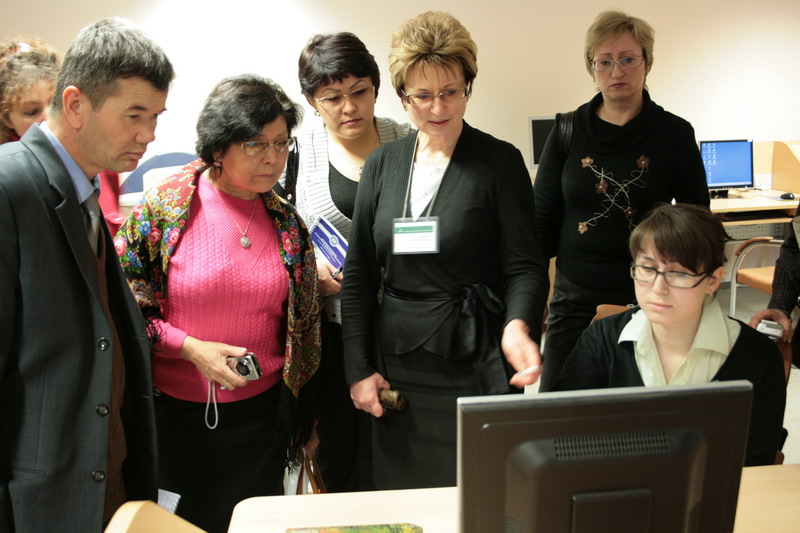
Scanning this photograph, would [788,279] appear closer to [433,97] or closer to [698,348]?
[698,348]

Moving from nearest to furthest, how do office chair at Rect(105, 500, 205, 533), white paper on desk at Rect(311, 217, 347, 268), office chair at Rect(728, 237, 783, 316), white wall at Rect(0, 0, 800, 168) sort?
office chair at Rect(105, 500, 205, 533) < white paper on desk at Rect(311, 217, 347, 268) < office chair at Rect(728, 237, 783, 316) < white wall at Rect(0, 0, 800, 168)

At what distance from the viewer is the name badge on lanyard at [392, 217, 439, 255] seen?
1.51 meters

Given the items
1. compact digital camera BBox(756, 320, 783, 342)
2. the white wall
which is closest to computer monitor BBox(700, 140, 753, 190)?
the white wall

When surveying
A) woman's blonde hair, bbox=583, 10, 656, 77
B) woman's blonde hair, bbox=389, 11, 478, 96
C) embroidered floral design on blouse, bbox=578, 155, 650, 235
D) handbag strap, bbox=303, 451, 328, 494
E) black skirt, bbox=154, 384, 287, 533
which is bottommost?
handbag strap, bbox=303, 451, 328, 494

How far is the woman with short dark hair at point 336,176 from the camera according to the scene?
1.80 meters

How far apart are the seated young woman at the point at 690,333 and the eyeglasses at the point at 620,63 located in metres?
0.72

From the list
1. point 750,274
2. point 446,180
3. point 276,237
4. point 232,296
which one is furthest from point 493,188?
point 750,274

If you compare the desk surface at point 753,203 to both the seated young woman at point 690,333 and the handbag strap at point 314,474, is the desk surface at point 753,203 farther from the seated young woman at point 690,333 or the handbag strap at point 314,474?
the handbag strap at point 314,474

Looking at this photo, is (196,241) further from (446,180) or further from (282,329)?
(446,180)

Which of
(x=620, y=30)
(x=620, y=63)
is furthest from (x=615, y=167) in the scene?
Answer: (x=620, y=30)

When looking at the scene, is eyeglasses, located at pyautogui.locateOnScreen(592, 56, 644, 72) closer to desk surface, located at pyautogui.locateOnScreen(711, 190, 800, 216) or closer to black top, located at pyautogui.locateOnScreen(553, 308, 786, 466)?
black top, located at pyautogui.locateOnScreen(553, 308, 786, 466)

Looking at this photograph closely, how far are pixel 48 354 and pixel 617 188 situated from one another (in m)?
1.64

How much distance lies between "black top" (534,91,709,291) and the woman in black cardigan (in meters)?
0.56

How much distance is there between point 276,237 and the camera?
63.0 inches
